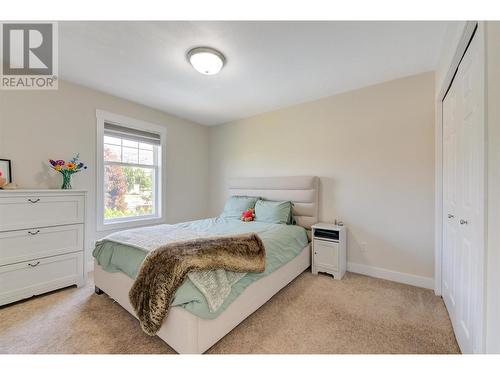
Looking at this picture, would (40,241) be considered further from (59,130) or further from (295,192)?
(295,192)

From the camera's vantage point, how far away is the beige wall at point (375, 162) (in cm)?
244

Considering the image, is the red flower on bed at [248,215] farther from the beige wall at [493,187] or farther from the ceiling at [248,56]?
the beige wall at [493,187]

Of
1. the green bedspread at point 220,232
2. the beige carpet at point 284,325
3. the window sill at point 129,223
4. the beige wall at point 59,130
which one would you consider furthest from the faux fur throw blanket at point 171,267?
the beige wall at point 59,130

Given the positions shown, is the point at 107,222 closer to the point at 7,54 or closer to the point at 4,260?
the point at 4,260

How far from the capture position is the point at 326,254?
272 cm

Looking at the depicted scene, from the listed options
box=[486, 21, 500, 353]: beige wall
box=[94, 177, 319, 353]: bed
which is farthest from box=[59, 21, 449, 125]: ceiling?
box=[94, 177, 319, 353]: bed

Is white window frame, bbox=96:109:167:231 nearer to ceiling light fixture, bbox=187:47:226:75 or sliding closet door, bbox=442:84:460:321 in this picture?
ceiling light fixture, bbox=187:47:226:75

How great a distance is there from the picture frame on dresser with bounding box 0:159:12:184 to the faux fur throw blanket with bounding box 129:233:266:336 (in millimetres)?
2026

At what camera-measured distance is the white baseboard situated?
2.40 meters

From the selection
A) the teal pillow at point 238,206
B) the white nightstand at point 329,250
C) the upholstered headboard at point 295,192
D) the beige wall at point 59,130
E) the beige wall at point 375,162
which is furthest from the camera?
the teal pillow at point 238,206

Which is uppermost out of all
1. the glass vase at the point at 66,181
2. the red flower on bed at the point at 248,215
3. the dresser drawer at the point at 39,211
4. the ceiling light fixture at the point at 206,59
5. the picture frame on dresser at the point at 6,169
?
the ceiling light fixture at the point at 206,59

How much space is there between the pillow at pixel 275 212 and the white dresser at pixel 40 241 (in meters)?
2.23

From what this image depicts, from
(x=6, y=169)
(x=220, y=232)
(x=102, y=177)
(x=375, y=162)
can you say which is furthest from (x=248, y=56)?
(x=6, y=169)
